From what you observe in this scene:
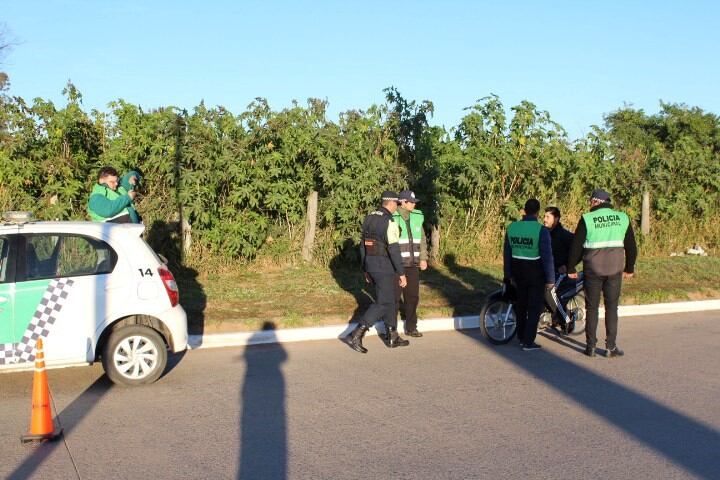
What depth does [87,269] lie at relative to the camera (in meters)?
7.48

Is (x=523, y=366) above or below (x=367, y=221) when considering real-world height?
below

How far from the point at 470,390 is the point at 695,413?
1.96 m

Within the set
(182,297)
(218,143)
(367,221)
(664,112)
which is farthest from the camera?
(664,112)

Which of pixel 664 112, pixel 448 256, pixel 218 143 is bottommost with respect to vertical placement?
pixel 448 256

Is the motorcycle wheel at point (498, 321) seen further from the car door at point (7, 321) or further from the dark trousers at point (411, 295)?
the car door at point (7, 321)

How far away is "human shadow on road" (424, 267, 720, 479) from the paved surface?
2 centimetres

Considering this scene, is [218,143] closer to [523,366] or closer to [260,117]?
[260,117]

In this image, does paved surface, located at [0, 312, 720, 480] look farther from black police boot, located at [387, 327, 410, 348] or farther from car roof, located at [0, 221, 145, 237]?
car roof, located at [0, 221, 145, 237]

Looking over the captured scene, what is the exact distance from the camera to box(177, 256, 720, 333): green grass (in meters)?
10.8

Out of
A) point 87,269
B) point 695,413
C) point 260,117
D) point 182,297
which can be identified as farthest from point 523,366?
point 260,117

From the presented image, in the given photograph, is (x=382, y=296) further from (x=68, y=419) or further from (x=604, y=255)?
(x=68, y=419)

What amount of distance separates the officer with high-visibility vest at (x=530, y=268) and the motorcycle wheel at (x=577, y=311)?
3.47 feet

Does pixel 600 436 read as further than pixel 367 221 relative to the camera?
No

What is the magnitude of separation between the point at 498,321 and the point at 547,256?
113 cm
